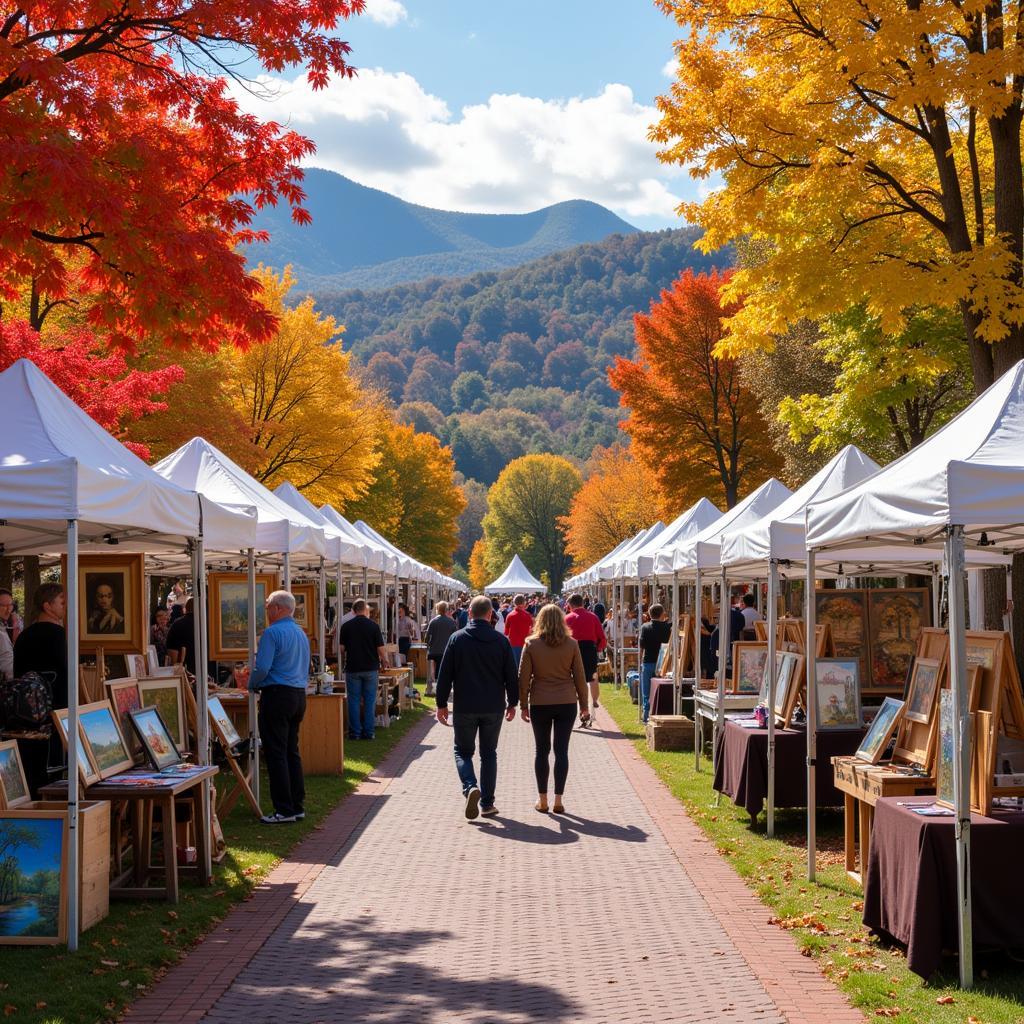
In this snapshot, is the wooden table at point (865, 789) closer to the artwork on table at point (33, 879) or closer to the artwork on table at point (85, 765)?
the artwork on table at point (33, 879)

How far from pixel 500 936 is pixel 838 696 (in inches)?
167

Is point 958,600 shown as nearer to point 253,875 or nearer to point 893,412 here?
point 253,875

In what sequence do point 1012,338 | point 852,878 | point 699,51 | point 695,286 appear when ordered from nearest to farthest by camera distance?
point 852,878 → point 1012,338 → point 699,51 → point 695,286

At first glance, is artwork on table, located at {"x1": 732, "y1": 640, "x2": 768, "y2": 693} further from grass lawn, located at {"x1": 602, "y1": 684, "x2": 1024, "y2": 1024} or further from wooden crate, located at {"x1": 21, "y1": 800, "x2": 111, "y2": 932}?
wooden crate, located at {"x1": 21, "y1": 800, "x2": 111, "y2": 932}

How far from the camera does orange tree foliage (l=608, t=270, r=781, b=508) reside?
41375mm

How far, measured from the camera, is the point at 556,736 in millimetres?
12656

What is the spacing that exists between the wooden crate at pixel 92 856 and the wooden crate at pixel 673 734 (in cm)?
1019

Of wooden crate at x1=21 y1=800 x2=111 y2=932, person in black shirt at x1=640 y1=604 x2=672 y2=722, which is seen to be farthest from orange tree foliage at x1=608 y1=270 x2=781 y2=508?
wooden crate at x1=21 y1=800 x2=111 y2=932

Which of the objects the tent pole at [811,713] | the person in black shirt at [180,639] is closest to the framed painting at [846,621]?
the tent pole at [811,713]

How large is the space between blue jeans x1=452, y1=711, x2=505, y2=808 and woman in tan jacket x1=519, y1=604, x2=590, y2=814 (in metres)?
0.39

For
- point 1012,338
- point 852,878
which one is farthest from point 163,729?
point 1012,338

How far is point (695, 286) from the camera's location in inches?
1624

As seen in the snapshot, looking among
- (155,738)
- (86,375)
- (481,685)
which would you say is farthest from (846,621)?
(86,375)

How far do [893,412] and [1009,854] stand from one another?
66.2 ft
